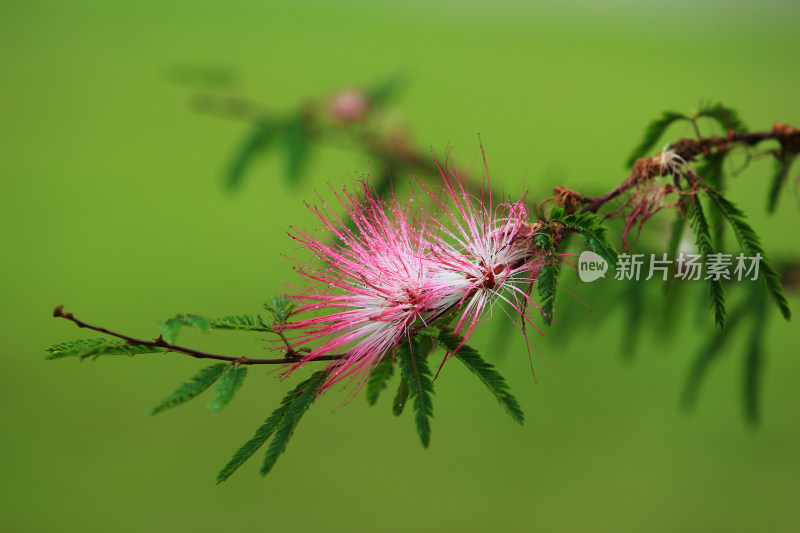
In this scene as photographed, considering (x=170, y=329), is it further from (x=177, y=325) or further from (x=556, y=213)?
(x=556, y=213)

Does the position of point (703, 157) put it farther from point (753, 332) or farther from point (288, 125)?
point (288, 125)

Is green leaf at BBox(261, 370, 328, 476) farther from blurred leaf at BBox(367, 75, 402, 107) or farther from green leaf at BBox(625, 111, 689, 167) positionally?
blurred leaf at BBox(367, 75, 402, 107)

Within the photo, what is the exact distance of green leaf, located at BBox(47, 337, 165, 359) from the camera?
53 cm

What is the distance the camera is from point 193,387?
545mm

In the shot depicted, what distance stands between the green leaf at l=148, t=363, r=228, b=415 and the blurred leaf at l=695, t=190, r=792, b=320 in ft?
1.69

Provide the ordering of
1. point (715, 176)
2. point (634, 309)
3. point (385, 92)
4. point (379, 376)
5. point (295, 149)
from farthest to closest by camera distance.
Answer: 1. point (385, 92)
2. point (295, 149)
3. point (634, 309)
4. point (715, 176)
5. point (379, 376)

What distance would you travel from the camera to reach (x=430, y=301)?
24.3 inches

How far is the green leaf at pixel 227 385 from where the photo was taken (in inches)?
20.7

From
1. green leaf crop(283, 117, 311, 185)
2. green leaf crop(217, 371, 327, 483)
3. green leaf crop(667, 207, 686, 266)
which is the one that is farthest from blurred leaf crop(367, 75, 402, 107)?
green leaf crop(217, 371, 327, 483)

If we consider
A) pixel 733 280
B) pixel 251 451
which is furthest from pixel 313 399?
pixel 733 280

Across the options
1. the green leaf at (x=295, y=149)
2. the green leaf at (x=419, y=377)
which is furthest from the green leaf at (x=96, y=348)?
the green leaf at (x=295, y=149)

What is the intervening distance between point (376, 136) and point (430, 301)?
2.89ft

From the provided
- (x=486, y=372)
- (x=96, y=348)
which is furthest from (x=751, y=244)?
(x=96, y=348)

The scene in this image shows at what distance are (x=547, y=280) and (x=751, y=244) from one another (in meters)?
0.22
